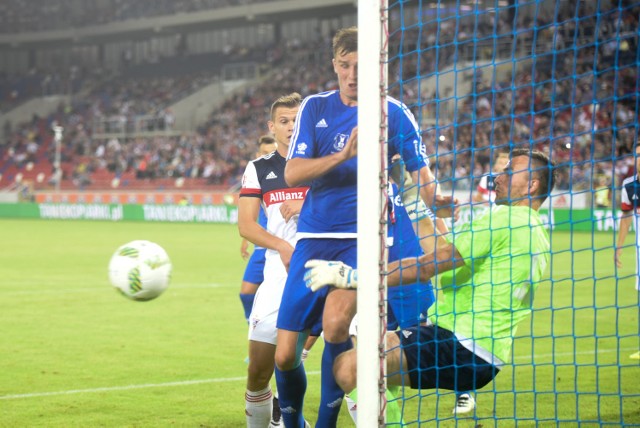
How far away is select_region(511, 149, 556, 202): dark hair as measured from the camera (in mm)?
4555

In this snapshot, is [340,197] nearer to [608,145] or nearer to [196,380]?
[196,380]

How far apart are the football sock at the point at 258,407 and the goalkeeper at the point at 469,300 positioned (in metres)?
0.98

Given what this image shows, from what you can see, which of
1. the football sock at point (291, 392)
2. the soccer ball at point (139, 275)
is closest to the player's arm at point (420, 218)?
the football sock at point (291, 392)

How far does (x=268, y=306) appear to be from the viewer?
17.2ft

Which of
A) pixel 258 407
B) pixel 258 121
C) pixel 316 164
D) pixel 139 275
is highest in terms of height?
pixel 258 121

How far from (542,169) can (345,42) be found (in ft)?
3.83

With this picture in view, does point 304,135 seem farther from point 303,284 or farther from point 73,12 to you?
point 73,12

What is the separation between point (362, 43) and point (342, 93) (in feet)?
2.13

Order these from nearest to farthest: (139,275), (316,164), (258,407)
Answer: (316,164) → (258,407) → (139,275)

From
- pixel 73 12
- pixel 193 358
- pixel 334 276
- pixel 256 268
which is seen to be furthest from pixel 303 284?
pixel 73 12

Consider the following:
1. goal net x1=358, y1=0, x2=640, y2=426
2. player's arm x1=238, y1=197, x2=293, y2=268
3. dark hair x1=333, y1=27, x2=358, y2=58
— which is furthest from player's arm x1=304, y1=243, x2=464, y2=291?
dark hair x1=333, y1=27, x2=358, y2=58

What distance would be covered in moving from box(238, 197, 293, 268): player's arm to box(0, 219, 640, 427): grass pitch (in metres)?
1.12

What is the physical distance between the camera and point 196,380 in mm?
7305

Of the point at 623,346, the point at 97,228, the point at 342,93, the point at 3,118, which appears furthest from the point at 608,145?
the point at 3,118
